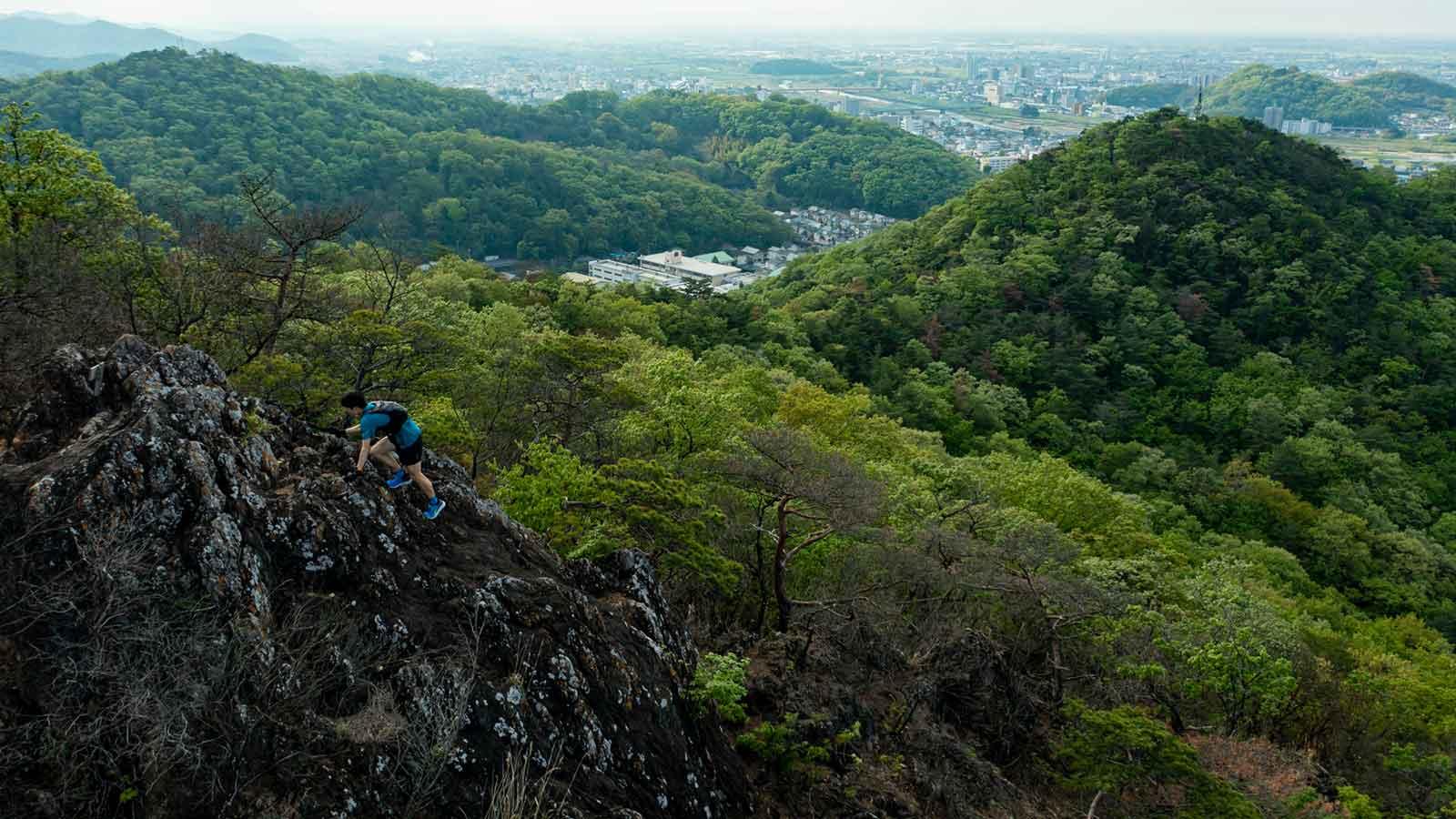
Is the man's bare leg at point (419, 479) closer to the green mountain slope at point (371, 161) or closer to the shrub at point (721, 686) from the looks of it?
the shrub at point (721, 686)

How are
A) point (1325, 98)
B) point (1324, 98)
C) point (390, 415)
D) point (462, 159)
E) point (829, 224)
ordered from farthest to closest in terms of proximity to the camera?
point (1324, 98)
point (1325, 98)
point (829, 224)
point (462, 159)
point (390, 415)

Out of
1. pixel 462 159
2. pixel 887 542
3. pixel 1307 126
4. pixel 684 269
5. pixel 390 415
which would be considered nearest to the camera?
pixel 390 415

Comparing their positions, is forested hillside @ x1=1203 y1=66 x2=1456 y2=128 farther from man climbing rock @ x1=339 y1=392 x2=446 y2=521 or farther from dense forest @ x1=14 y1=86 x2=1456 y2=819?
man climbing rock @ x1=339 y1=392 x2=446 y2=521

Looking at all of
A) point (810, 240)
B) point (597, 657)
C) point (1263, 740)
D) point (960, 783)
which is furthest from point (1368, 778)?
point (810, 240)

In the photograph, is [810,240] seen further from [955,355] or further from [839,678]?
[839,678]

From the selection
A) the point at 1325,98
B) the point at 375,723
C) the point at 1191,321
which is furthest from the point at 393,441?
the point at 1325,98

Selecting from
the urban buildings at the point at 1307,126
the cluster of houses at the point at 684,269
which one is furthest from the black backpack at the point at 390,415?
the urban buildings at the point at 1307,126

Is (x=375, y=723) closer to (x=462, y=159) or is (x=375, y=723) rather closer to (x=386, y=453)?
(x=386, y=453)

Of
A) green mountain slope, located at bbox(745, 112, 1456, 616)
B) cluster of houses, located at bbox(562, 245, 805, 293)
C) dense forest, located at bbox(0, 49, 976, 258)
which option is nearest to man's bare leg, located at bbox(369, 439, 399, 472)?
green mountain slope, located at bbox(745, 112, 1456, 616)
